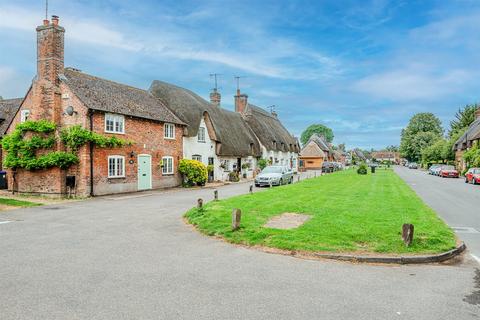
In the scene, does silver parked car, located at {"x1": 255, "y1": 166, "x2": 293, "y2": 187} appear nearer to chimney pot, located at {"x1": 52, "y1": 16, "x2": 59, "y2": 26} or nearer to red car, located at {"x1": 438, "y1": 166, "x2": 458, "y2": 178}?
chimney pot, located at {"x1": 52, "y1": 16, "x2": 59, "y2": 26}

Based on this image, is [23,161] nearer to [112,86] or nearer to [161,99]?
[112,86]

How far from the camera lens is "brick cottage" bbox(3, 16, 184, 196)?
20.8m

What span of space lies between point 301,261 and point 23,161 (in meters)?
19.4

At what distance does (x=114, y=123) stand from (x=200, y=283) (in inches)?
714

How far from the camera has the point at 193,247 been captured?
30.3 feet

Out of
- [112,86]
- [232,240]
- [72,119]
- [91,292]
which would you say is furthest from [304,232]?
[112,86]

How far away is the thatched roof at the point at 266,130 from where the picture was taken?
48.2m

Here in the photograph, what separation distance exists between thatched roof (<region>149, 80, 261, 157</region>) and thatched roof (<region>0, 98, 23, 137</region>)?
11.5m

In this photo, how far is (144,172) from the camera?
81.6 ft

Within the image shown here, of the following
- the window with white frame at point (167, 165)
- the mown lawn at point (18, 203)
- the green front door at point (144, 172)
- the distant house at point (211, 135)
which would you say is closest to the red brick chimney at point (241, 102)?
the distant house at point (211, 135)

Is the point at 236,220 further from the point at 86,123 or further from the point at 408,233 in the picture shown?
the point at 86,123

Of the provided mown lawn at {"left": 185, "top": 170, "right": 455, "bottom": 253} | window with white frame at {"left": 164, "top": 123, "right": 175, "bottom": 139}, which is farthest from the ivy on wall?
mown lawn at {"left": 185, "top": 170, "right": 455, "bottom": 253}

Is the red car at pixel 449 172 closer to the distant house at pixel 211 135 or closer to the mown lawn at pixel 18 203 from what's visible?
the distant house at pixel 211 135

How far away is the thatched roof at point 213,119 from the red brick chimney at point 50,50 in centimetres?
1071
